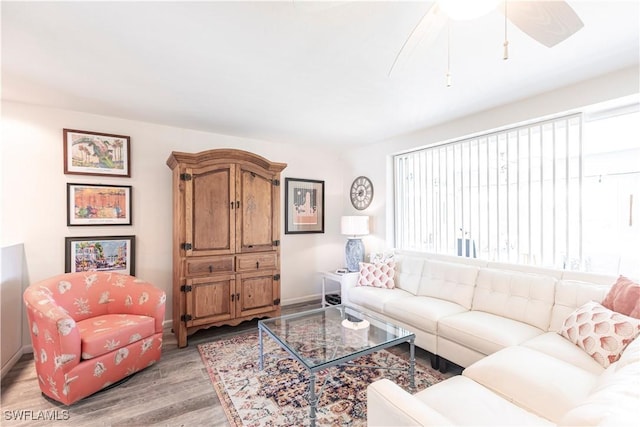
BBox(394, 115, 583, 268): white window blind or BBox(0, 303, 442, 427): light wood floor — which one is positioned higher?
BBox(394, 115, 583, 268): white window blind

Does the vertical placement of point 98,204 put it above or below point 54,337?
above

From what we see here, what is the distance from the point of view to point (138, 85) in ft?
7.79

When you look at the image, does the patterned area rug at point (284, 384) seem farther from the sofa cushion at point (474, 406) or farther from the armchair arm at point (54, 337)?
the armchair arm at point (54, 337)

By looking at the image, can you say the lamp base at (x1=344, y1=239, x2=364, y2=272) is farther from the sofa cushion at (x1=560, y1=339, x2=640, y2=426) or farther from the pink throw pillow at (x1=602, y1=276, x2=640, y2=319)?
the sofa cushion at (x1=560, y1=339, x2=640, y2=426)

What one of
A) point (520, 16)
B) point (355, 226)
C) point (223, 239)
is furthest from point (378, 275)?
point (520, 16)

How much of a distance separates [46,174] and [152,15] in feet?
7.64

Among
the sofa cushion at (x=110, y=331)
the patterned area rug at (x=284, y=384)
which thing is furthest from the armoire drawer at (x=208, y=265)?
the patterned area rug at (x=284, y=384)

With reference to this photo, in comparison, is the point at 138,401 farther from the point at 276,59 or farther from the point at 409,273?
the point at 409,273

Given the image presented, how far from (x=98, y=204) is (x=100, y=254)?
0.53 m

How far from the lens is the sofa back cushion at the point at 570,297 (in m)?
2.08

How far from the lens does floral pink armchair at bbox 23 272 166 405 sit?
1.96 m

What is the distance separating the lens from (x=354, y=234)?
162 inches

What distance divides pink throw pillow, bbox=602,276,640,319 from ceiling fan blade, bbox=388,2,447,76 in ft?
6.57

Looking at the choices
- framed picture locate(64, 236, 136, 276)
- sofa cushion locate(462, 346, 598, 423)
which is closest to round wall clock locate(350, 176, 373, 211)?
sofa cushion locate(462, 346, 598, 423)
